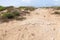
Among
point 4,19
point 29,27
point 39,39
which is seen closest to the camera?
point 39,39

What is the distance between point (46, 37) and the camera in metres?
17.3

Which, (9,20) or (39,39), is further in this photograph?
(9,20)

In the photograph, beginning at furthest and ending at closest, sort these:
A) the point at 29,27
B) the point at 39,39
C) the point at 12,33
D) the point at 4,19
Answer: the point at 4,19 < the point at 29,27 < the point at 12,33 < the point at 39,39

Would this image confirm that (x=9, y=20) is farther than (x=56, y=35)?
Yes

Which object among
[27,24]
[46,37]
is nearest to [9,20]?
[27,24]

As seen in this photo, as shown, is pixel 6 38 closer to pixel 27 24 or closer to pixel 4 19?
pixel 27 24

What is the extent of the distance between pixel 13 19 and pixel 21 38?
558 centimetres

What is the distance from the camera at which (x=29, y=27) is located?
1941 centimetres

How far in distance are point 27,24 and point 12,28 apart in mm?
1652

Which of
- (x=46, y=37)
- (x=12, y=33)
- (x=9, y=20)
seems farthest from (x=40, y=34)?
(x=9, y=20)

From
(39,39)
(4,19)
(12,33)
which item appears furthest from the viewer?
(4,19)

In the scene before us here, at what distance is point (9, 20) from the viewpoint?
22.0 meters

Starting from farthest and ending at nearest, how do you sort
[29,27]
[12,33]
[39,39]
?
[29,27], [12,33], [39,39]

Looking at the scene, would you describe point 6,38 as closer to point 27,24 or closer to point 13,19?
point 27,24
